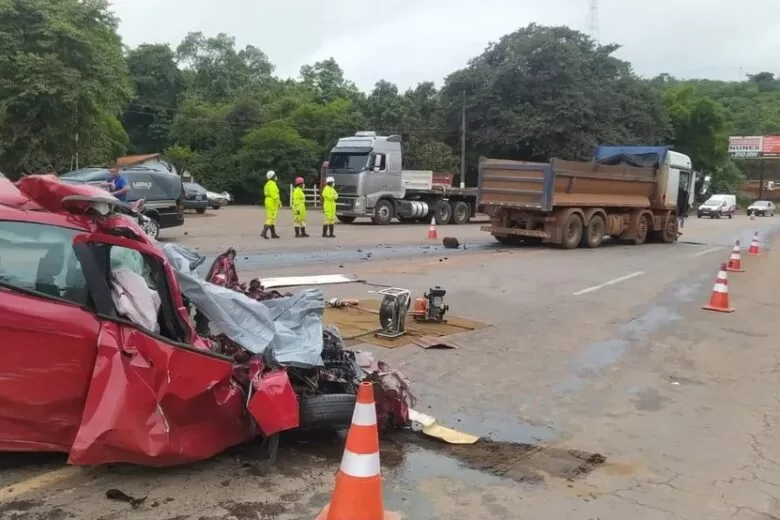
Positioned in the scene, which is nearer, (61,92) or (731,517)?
(731,517)

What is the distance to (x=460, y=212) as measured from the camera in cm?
3177

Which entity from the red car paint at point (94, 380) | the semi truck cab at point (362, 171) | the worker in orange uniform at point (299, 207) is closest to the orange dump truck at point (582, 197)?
the worker in orange uniform at point (299, 207)

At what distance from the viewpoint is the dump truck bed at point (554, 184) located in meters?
17.9

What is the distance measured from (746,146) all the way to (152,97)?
217 ft

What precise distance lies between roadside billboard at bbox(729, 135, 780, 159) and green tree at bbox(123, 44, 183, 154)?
199ft

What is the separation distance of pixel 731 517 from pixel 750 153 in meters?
89.9

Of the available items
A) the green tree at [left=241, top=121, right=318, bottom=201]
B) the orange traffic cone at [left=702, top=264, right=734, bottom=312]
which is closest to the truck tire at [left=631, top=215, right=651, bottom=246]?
the orange traffic cone at [left=702, top=264, right=734, bottom=312]

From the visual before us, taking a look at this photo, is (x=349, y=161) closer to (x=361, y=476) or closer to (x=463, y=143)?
(x=463, y=143)

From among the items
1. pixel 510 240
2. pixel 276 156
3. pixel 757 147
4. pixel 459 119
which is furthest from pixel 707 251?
pixel 757 147

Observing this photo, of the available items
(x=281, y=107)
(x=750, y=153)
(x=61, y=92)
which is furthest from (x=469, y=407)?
(x=750, y=153)

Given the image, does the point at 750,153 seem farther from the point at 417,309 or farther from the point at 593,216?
the point at 417,309

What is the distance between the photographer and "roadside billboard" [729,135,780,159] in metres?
82.4

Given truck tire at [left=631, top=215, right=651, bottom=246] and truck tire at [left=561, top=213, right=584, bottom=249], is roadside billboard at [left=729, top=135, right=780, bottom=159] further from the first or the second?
truck tire at [left=561, top=213, right=584, bottom=249]

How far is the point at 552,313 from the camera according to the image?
32.0 ft
